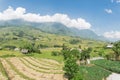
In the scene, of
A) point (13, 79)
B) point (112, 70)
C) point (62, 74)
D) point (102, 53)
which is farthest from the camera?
point (102, 53)

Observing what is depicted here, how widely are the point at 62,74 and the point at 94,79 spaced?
1205cm

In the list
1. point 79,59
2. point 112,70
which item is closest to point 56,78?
point 112,70

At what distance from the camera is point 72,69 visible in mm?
73125

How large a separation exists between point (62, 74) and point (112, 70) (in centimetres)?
3253

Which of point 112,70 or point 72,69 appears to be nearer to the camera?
point 72,69

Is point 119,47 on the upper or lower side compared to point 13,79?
upper

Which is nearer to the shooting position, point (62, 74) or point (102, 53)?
point (62, 74)

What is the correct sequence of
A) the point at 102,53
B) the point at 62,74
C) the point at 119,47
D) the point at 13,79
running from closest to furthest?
the point at 13,79, the point at 62,74, the point at 119,47, the point at 102,53

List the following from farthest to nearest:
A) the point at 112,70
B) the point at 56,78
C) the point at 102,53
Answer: the point at 102,53
the point at 112,70
the point at 56,78

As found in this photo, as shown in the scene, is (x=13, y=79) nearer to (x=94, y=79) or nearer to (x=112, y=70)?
(x=94, y=79)

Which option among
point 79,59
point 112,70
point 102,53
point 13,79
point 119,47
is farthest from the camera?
point 102,53

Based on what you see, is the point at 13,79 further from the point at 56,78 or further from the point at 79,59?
the point at 79,59

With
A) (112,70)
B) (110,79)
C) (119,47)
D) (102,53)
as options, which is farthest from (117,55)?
(110,79)

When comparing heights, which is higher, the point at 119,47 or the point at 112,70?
the point at 119,47
